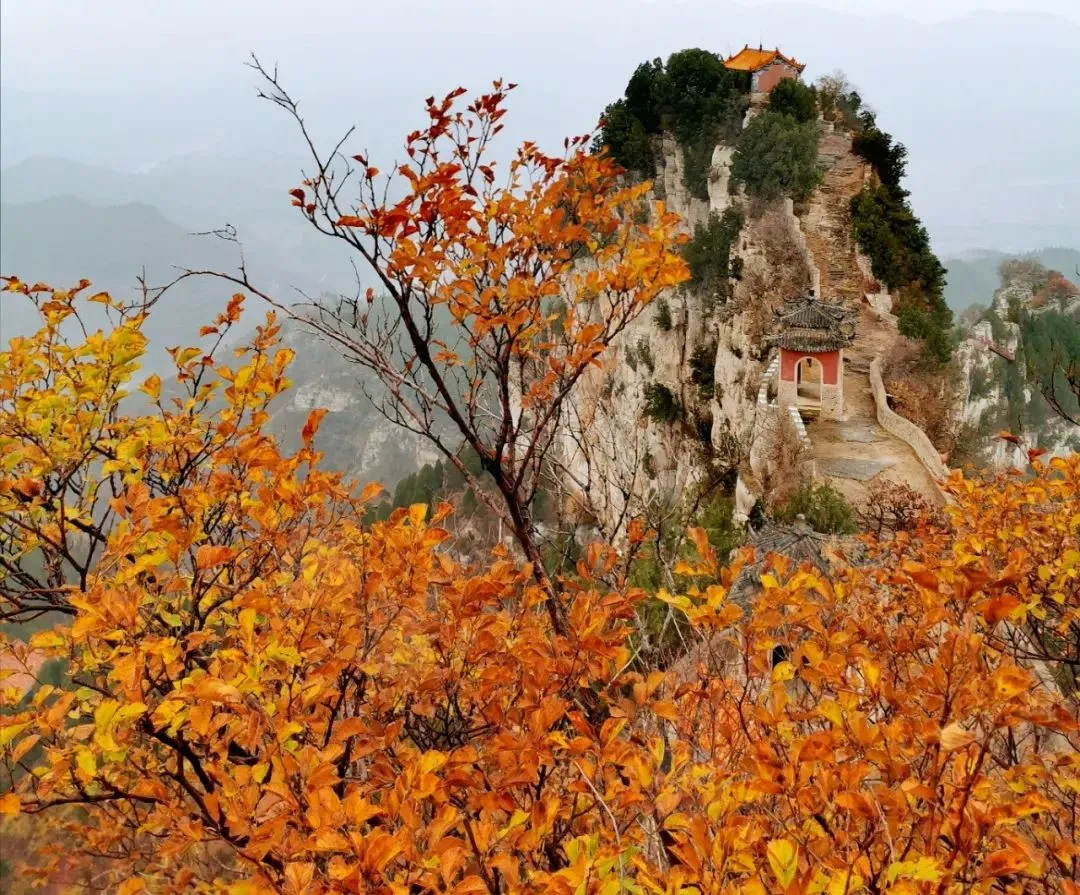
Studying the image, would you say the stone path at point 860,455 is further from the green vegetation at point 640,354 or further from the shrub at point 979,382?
the shrub at point 979,382

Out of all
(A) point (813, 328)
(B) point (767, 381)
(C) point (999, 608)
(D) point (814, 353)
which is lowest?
(C) point (999, 608)

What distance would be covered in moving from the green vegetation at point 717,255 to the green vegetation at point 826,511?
12.8 meters

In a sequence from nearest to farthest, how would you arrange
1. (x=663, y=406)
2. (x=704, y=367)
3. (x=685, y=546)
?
(x=685, y=546) < (x=704, y=367) < (x=663, y=406)

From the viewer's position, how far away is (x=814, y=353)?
57.7 feet

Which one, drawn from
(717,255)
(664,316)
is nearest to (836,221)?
(717,255)

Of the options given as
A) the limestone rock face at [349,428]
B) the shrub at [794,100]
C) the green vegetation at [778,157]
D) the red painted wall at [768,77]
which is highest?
the red painted wall at [768,77]

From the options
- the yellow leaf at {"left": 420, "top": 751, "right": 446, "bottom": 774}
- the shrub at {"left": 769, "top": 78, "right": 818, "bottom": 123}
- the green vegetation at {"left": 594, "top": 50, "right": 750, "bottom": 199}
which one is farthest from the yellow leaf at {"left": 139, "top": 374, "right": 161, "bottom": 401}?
the shrub at {"left": 769, "top": 78, "right": 818, "bottom": 123}

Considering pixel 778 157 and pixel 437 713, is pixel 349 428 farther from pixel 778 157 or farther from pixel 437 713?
pixel 437 713

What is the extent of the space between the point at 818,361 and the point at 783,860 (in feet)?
59.3

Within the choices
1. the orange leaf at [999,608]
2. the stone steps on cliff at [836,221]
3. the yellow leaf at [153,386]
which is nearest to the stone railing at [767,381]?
the stone steps on cliff at [836,221]

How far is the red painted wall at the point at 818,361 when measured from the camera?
17.6m

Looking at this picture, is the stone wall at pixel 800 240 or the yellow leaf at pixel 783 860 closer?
the yellow leaf at pixel 783 860

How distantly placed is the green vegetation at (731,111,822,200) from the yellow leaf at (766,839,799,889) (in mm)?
25885

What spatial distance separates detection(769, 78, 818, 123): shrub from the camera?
25219mm
